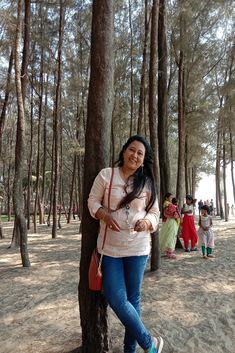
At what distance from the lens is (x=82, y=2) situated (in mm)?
13383

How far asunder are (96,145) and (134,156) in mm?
598

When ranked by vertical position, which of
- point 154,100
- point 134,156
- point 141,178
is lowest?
point 141,178

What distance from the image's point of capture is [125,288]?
280 cm

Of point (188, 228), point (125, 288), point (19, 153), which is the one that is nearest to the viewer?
point (125, 288)

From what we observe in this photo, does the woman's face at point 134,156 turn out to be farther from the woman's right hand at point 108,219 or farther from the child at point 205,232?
the child at point 205,232

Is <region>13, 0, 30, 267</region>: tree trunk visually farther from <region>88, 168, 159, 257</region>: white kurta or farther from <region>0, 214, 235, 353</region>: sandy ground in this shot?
<region>88, 168, 159, 257</region>: white kurta

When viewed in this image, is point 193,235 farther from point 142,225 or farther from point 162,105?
point 142,225

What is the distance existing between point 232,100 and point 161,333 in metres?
14.0

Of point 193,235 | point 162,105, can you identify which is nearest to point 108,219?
point 162,105

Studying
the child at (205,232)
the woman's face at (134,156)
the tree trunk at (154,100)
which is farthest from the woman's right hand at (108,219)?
the child at (205,232)

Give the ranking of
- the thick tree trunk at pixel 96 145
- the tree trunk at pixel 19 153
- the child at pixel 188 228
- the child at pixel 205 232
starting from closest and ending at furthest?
the thick tree trunk at pixel 96 145 → the tree trunk at pixel 19 153 → the child at pixel 205 232 → the child at pixel 188 228

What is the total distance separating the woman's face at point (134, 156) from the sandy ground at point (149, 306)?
73.6 inches

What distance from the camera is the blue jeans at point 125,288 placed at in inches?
107

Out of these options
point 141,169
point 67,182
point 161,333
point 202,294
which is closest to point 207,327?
point 161,333
